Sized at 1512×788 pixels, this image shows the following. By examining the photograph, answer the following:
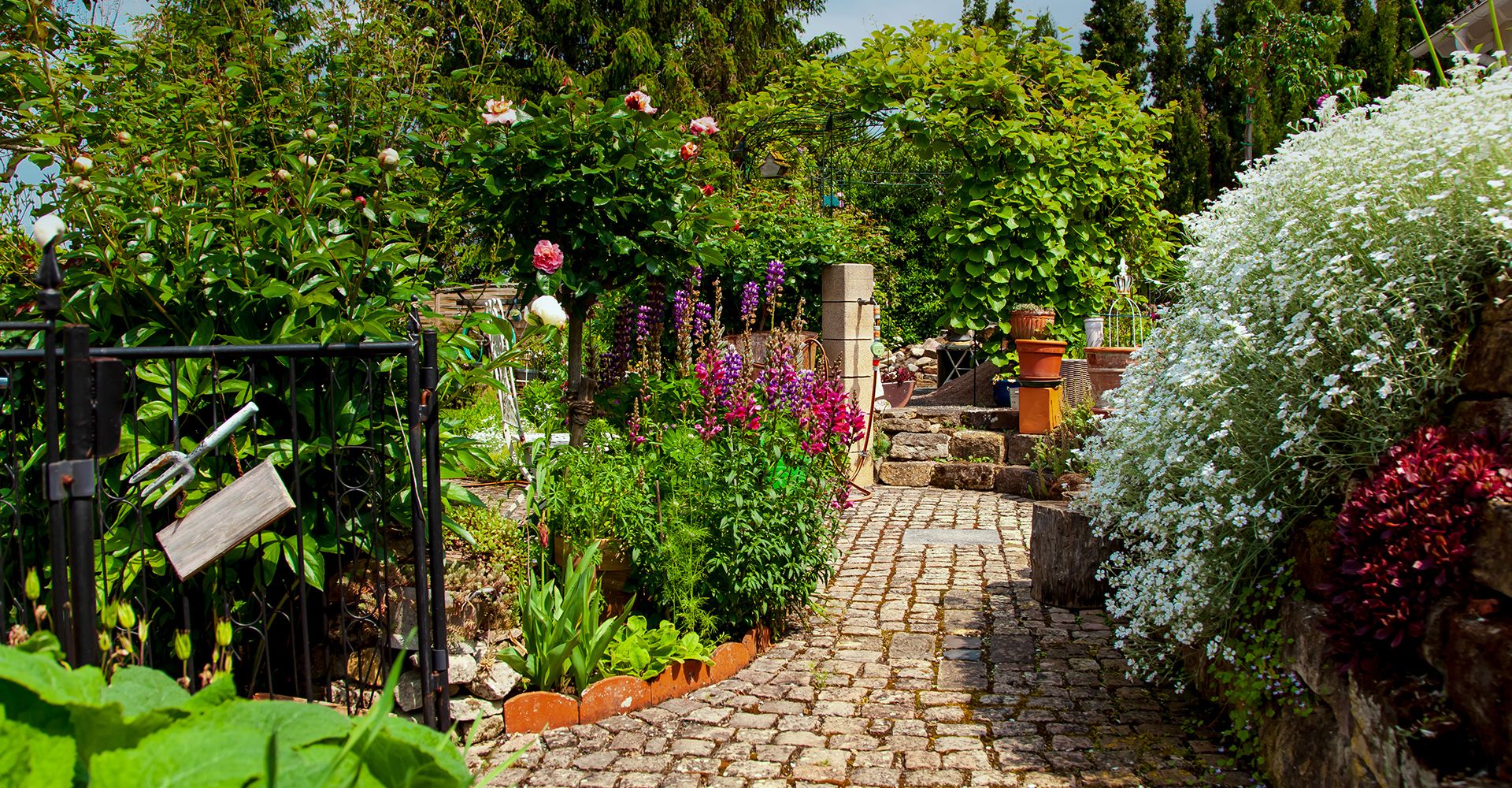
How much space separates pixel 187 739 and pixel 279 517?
147cm

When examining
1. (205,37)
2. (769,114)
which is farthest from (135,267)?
(769,114)

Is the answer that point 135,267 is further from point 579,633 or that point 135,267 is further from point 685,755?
point 685,755

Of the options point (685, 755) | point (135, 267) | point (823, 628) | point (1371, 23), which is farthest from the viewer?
point (1371, 23)

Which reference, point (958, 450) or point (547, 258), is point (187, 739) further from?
point (958, 450)

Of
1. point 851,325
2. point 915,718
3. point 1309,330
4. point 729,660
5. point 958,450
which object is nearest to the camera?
point 1309,330

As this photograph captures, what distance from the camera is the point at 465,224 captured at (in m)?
5.10

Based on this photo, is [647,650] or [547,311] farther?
[647,650]

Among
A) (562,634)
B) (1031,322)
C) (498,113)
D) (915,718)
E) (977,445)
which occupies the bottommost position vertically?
(915,718)

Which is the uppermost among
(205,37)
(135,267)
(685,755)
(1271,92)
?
(1271,92)

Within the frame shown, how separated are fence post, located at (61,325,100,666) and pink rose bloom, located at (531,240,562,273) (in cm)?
247

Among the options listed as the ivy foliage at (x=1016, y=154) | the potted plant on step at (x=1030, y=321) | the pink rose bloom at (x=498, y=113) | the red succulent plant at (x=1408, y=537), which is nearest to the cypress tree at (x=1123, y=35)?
the ivy foliage at (x=1016, y=154)

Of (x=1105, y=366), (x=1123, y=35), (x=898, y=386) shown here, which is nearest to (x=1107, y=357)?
(x=1105, y=366)

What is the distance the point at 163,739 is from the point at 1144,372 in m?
3.62

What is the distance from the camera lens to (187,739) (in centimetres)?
102
